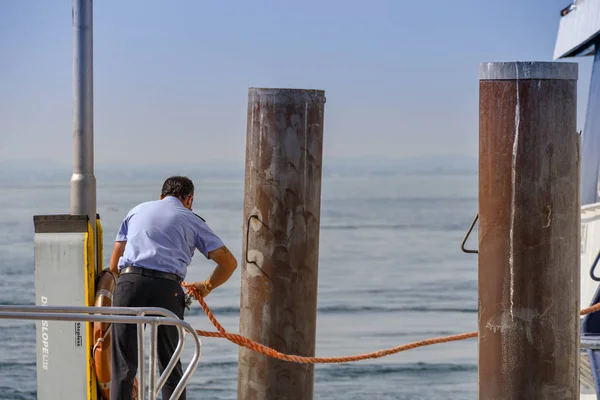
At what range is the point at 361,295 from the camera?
2595 centimetres

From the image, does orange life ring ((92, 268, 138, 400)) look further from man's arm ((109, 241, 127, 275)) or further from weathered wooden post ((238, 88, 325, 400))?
weathered wooden post ((238, 88, 325, 400))

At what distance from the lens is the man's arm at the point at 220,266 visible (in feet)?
21.4

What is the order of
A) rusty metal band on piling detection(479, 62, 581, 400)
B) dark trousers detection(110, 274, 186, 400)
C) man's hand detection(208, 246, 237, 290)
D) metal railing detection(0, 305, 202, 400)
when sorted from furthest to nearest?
man's hand detection(208, 246, 237, 290), dark trousers detection(110, 274, 186, 400), metal railing detection(0, 305, 202, 400), rusty metal band on piling detection(479, 62, 581, 400)

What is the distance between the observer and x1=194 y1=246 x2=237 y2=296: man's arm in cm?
653

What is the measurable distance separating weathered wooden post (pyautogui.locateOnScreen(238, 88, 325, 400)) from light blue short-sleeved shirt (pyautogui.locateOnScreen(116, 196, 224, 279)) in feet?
1.41

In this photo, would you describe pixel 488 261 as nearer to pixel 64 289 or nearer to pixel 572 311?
pixel 572 311

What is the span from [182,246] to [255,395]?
102cm

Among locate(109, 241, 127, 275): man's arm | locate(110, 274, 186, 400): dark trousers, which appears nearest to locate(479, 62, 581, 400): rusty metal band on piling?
locate(110, 274, 186, 400): dark trousers

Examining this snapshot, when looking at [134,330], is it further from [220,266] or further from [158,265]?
[220,266]

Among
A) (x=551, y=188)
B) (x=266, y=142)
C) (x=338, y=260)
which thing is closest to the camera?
(x=551, y=188)

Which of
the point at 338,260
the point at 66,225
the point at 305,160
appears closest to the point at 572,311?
the point at 305,160

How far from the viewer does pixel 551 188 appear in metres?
4.71

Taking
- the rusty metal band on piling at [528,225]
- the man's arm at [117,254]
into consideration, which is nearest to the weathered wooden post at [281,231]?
the man's arm at [117,254]

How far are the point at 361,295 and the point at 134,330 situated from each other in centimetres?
1973
